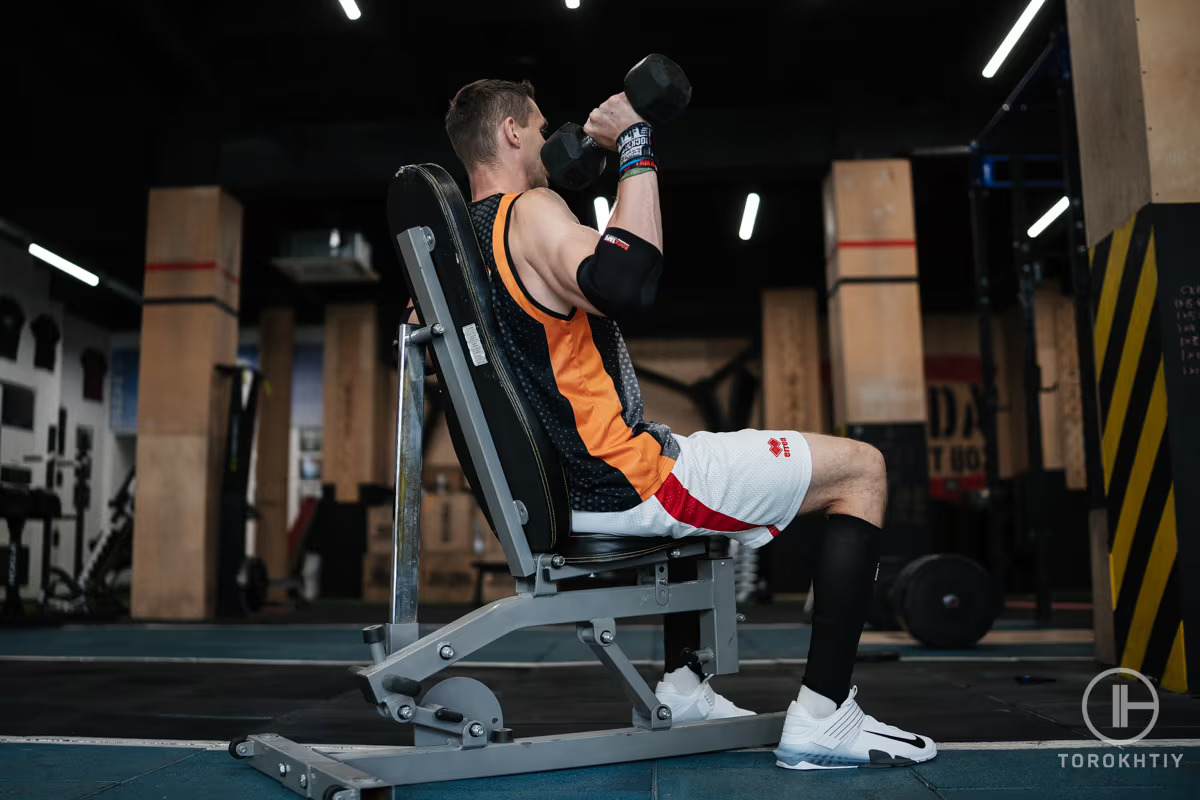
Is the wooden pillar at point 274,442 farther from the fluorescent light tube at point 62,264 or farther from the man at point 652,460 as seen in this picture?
the man at point 652,460

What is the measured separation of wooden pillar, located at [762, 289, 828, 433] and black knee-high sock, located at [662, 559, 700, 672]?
9330mm

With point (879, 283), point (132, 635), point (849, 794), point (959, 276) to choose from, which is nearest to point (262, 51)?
point (132, 635)

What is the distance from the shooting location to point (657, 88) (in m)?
1.64

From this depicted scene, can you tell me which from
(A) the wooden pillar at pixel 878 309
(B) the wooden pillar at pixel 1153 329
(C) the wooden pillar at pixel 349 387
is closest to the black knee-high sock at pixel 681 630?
(B) the wooden pillar at pixel 1153 329

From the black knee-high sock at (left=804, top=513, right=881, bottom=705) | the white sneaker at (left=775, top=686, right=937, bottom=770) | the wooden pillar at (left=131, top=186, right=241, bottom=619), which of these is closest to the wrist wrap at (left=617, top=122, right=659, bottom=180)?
the black knee-high sock at (left=804, top=513, right=881, bottom=705)

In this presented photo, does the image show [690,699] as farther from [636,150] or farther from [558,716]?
[636,150]

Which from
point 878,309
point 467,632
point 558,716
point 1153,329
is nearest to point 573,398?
point 467,632

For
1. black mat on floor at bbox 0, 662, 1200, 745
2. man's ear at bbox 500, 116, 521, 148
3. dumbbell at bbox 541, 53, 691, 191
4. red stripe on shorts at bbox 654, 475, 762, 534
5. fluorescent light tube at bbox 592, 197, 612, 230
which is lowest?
black mat on floor at bbox 0, 662, 1200, 745

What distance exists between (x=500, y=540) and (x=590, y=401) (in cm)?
29

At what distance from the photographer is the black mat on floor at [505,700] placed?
90.4 inches

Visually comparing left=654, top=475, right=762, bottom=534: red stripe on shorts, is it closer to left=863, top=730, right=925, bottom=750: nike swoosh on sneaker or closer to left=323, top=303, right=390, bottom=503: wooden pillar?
left=863, top=730, right=925, bottom=750: nike swoosh on sneaker

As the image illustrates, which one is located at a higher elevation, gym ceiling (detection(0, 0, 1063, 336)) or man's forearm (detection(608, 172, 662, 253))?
gym ceiling (detection(0, 0, 1063, 336))

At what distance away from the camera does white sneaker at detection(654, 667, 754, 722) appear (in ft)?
6.53

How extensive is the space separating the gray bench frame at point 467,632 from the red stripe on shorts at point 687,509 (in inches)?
3.5
